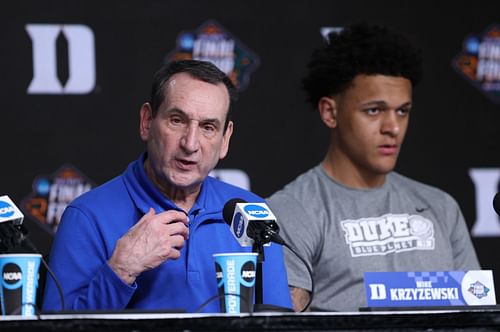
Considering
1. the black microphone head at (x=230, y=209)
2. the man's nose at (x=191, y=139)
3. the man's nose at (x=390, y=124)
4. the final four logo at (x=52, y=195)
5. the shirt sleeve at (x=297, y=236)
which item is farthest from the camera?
the final four logo at (x=52, y=195)

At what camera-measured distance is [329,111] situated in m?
3.26

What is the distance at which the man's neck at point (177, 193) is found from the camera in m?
2.44

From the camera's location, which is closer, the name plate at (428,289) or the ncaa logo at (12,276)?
the ncaa logo at (12,276)

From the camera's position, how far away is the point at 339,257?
2.95 m

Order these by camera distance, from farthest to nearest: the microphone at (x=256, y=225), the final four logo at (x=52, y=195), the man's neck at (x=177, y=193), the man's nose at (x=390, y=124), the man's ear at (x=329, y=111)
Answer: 1. the final four logo at (x=52, y=195)
2. the man's ear at (x=329, y=111)
3. the man's nose at (x=390, y=124)
4. the man's neck at (x=177, y=193)
5. the microphone at (x=256, y=225)

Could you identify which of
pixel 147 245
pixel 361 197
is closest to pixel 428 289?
pixel 147 245

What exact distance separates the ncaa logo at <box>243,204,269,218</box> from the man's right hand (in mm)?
156

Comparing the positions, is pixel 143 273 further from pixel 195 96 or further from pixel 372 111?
pixel 372 111

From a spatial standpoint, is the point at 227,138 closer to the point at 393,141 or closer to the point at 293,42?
the point at 393,141

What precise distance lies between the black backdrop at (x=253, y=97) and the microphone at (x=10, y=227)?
1.62 m

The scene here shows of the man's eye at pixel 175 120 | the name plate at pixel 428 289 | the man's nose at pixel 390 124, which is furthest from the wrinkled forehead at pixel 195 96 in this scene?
the man's nose at pixel 390 124

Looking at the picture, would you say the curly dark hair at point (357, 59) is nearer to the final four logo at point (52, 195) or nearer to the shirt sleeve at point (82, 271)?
the final four logo at point (52, 195)

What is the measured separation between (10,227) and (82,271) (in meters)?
0.36

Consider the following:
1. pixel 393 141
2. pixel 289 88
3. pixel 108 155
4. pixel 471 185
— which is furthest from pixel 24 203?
pixel 471 185
